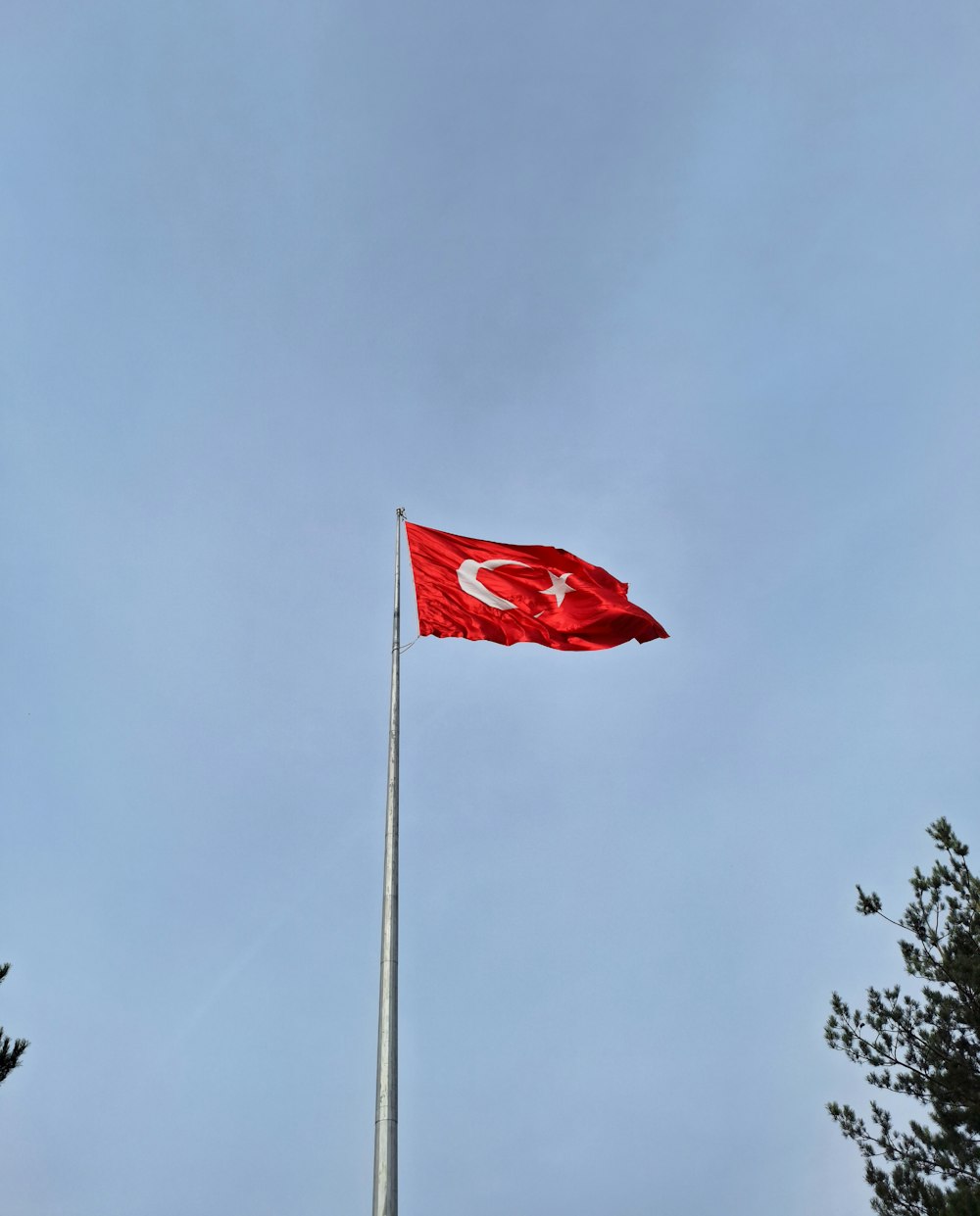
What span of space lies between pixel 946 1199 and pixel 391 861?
41.9ft

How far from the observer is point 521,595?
19.7 metres

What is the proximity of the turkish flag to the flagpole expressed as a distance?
3990 mm

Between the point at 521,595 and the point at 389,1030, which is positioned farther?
the point at 521,595

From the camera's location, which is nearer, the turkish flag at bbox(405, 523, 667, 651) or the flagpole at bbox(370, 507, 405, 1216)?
the flagpole at bbox(370, 507, 405, 1216)

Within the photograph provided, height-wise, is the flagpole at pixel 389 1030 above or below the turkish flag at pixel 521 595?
below

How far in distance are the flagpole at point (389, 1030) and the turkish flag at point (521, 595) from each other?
157 inches

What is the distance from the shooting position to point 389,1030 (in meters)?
11.3

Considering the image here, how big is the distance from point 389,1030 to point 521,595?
9.87m

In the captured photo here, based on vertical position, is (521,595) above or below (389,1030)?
above

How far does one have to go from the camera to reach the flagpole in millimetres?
10031

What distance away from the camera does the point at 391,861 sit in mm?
13086

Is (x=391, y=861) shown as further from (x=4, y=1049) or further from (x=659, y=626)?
(x=659, y=626)

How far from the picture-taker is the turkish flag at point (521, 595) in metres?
18.5

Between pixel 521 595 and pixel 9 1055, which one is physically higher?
pixel 521 595
